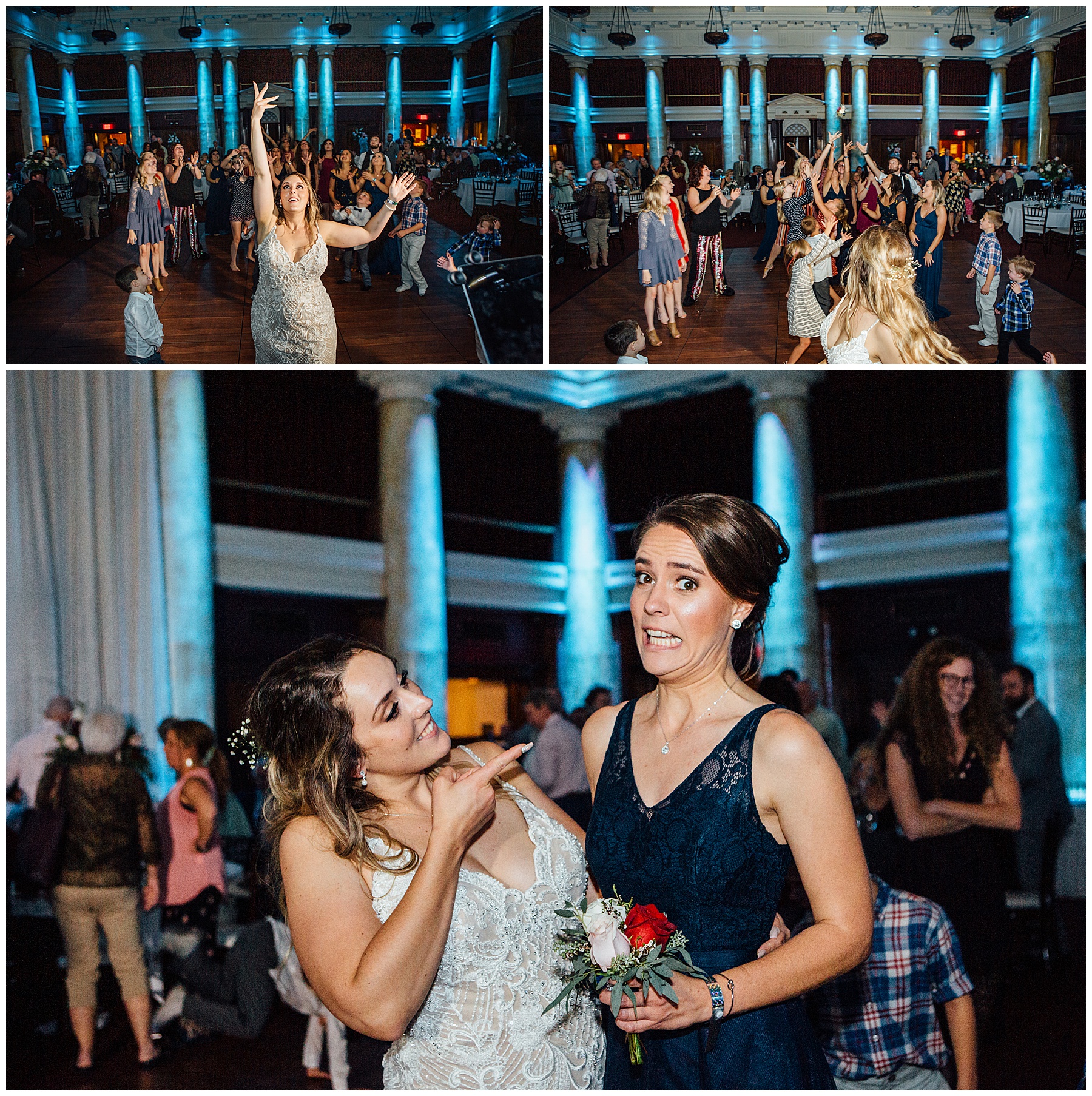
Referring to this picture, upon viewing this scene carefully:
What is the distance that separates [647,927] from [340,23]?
3381 mm

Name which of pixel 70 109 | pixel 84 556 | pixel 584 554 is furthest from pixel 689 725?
pixel 584 554

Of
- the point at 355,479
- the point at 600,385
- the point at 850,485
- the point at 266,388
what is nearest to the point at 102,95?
the point at 266,388

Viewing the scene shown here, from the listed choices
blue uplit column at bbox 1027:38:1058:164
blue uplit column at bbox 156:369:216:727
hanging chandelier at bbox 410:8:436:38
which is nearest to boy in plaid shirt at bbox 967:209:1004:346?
A: blue uplit column at bbox 1027:38:1058:164

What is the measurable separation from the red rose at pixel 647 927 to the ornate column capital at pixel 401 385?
5.31m

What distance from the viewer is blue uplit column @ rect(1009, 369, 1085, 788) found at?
6.34 metres

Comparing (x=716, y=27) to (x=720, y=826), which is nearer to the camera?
(x=720, y=826)

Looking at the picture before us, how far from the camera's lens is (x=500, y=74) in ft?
12.1

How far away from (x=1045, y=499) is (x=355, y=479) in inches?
176

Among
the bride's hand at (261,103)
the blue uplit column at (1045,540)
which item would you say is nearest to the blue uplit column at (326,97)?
the bride's hand at (261,103)

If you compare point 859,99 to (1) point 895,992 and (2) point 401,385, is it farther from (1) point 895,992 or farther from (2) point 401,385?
(2) point 401,385

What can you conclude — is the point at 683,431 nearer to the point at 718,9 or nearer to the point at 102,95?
the point at 718,9

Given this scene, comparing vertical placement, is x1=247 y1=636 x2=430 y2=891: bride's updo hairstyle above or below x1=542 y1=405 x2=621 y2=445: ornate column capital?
below

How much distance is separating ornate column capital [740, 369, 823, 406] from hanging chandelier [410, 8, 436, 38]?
153 inches

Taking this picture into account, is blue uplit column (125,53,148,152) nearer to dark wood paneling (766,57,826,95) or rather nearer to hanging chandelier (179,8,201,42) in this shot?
hanging chandelier (179,8,201,42)
